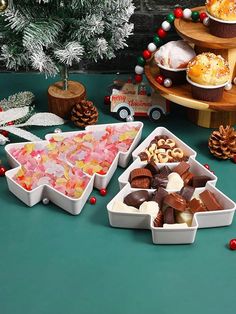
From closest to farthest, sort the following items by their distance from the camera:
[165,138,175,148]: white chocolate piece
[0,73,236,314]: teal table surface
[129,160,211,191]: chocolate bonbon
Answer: [0,73,236,314]: teal table surface < [129,160,211,191]: chocolate bonbon < [165,138,175,148]: white chocolate piece

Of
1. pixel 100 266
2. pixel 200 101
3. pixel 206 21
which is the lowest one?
pixel 100 266

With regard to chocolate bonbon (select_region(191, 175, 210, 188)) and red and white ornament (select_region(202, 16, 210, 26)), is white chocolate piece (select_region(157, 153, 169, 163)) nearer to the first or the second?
chocolate bonbon (select_region(191, 175, 210, 188))

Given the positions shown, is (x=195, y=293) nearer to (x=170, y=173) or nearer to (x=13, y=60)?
(x=170, y=173)

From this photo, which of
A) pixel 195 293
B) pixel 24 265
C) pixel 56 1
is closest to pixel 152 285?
pixel 195 293

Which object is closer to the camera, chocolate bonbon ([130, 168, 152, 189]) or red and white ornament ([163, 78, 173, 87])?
chocolate bonbon ([130, 168, 152, 189])

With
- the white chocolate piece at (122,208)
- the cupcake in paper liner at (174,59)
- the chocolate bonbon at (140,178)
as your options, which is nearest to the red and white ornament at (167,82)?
the cupcake in paper liner at (174,59)

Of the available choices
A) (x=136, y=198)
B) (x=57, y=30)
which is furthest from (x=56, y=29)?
(x=136, y=198)

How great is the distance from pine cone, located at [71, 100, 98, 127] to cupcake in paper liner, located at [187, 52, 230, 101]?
249mm

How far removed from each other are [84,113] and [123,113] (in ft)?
0.38

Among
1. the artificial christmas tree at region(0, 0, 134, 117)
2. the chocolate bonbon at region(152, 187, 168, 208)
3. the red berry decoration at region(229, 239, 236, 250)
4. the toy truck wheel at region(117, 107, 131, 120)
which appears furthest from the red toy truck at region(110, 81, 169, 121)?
the red berry decoration at region(229, 239, 236, 250)

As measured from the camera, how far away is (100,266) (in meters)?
1.13

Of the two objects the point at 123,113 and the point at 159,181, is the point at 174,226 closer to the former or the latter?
the point at 159,181

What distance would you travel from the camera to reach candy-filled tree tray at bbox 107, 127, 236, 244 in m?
1.17

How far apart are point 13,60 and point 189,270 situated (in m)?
0.62
